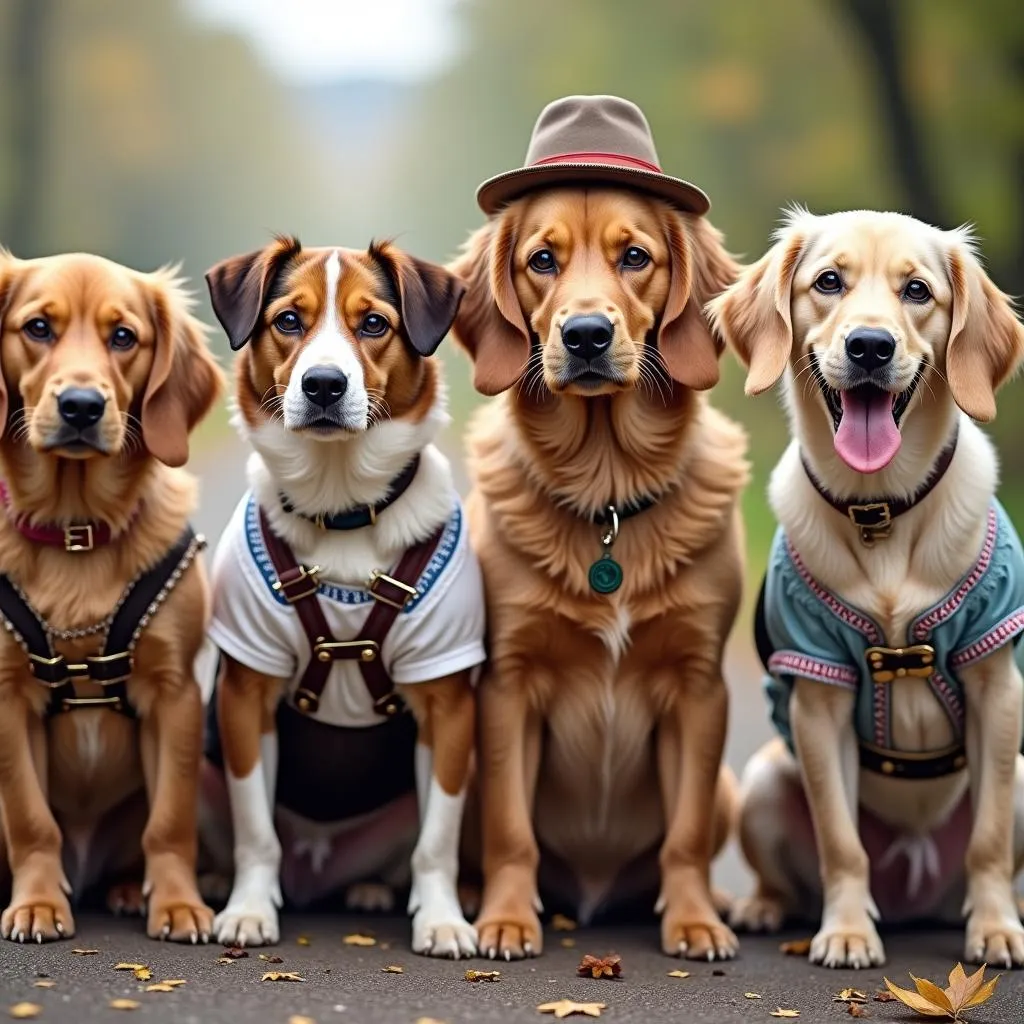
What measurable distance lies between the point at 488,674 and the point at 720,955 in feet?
3.36

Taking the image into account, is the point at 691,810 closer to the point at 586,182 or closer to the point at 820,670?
the point at 820,670

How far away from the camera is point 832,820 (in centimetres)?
424

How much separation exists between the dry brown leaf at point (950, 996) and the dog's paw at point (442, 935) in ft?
3.75

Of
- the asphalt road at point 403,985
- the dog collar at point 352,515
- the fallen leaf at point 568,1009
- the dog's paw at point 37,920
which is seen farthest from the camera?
the dog collar at point 352,515

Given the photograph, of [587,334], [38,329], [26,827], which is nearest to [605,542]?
[587,334]

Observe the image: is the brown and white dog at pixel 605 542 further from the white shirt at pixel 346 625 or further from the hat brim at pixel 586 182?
the white shirt at pixel 346 625

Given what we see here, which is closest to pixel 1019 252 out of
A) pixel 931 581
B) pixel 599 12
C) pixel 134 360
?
pixel 599 12

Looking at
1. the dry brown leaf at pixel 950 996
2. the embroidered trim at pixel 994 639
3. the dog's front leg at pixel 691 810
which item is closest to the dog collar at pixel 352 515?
the dog's front leg at pixel 691 810

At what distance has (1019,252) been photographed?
1089 cm

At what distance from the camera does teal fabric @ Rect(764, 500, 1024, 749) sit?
413 cm

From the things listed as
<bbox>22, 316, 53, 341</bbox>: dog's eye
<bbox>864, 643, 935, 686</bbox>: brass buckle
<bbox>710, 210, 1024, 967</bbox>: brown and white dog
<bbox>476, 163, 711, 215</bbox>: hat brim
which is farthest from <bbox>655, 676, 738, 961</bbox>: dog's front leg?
<bbox>22, 316, 53, 341</bbox>: dog's eye

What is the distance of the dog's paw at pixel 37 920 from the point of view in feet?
13.2

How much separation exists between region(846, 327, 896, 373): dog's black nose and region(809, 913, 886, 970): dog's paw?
153cm

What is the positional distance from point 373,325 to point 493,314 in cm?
43
